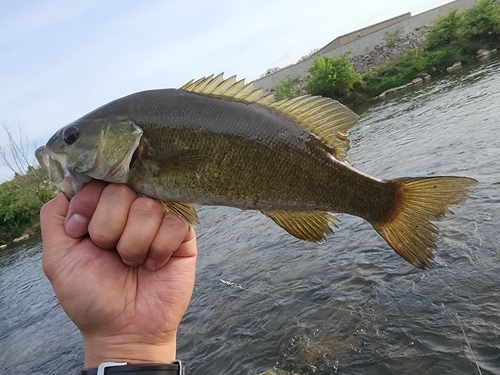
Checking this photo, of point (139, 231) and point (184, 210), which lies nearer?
point (139, 231)

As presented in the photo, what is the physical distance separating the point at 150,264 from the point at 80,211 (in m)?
0.56

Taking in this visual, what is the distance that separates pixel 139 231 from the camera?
95.7 inches

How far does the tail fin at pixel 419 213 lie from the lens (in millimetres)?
2674

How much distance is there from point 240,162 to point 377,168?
42.9 feet

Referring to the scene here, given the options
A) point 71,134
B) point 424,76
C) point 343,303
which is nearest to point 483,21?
point 424,76

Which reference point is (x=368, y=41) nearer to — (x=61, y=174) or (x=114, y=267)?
(x=61, y=174)

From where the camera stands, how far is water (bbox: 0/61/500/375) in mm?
6125

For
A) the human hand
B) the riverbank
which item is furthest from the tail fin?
the riverbank

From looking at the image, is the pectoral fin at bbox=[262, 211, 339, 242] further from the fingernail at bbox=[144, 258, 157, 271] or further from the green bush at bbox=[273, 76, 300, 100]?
the green bush at bbox=[273, 76, 300, 100]

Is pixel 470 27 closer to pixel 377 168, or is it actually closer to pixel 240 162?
pixel 377 168

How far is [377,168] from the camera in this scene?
1483cm

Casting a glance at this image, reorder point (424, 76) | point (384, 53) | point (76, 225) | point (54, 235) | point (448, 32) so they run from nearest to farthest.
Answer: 1. point (76, 225)
2. point (54, 235)
3. point (424, 76)
4. point (448, 32)
5. point (384, 53)

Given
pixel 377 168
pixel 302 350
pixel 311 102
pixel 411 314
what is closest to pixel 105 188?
pixel 311 102

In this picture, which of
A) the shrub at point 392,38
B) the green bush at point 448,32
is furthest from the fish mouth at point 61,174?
the shrub at point 392,38
